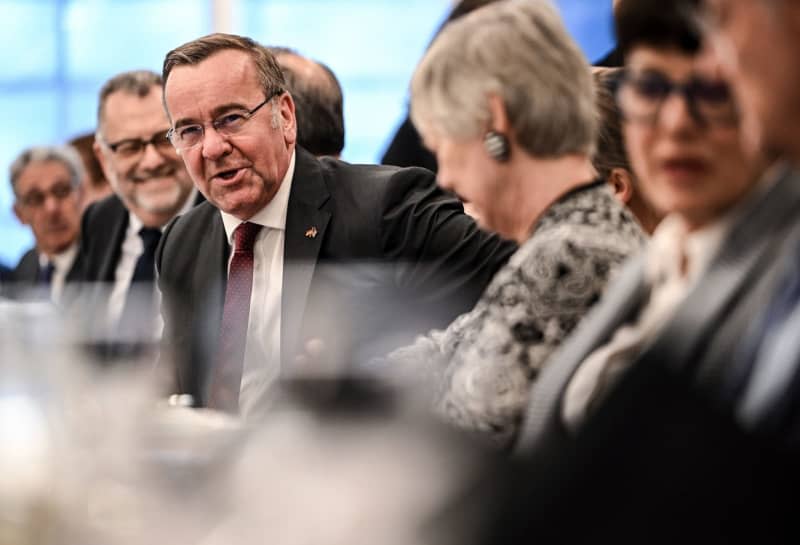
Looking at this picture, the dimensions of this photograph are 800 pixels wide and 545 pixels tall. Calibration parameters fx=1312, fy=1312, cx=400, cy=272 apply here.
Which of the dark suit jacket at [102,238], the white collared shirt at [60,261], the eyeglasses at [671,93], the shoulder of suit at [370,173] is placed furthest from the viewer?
the white collared shirt at [60,261]

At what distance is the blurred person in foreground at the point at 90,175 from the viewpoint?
14.4 ft

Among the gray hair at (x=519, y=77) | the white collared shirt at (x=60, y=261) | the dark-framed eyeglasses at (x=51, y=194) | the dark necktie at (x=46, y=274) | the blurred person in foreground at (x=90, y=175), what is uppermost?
the gray hair at (x=519, y=77)

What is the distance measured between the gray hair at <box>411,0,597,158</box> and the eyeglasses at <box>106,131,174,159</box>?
6.37 feet

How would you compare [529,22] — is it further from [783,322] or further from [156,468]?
→ [156,468]

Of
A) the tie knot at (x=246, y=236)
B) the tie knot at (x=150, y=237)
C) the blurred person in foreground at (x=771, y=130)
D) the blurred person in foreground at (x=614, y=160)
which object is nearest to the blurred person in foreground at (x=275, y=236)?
the tie knot at (x=246, y=236)

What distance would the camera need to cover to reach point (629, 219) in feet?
5.11

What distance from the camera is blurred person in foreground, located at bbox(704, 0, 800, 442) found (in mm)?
964

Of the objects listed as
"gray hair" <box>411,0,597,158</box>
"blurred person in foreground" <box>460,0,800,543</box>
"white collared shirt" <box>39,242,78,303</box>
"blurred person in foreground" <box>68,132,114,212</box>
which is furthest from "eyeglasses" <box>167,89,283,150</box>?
"blurred person in foreground" <box>68,132,114,212</box>

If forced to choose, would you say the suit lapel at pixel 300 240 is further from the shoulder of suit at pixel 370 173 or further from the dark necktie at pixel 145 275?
the dark necktie at pixel 145 275

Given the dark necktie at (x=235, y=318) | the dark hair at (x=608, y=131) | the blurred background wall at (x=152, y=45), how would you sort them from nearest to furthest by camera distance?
the dark hair at (x=608, y=131)
the dark necktie at (x=235, y=318)
the blurred background wall at (x=152, y=45)

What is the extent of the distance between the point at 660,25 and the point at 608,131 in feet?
2.29

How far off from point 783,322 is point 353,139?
19.2 feet

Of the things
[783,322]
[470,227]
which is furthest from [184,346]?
[783,322]

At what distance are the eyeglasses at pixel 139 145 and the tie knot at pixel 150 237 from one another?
0.22m
